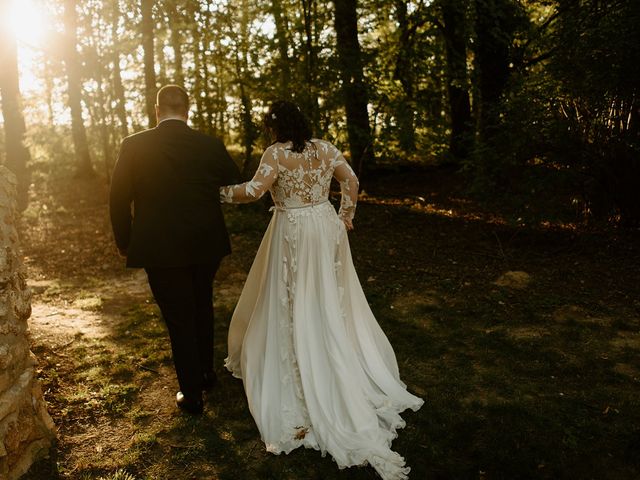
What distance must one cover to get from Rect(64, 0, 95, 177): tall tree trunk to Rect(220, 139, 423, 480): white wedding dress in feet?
43.3

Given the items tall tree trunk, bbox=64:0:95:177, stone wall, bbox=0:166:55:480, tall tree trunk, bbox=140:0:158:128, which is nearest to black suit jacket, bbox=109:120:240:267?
stone wall, bbox=0:166:55:480

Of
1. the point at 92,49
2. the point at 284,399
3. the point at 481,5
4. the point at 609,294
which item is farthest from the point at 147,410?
the point at 92,49

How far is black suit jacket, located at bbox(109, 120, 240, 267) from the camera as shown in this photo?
3.95 meters

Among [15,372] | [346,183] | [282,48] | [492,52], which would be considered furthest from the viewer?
[492,52]

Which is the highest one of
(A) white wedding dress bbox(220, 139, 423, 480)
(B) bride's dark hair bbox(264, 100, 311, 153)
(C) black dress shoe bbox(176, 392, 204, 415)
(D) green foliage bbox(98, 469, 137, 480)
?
(B) bride's dark hair bbox(264, 100, 311, 153)

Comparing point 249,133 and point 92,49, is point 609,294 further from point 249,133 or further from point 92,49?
point 92,49

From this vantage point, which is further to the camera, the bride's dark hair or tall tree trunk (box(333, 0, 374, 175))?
tall tree trunk (box(333, 0, 374, 175))

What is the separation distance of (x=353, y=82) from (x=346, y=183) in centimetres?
560

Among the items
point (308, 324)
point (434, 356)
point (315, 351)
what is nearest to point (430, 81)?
point (434, 356)

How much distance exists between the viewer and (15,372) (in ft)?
11.5

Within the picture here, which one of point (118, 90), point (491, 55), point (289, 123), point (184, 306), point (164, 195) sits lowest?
point (184, 306)

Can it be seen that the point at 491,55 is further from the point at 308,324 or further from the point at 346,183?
the point at 308,324

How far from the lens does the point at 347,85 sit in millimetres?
9539

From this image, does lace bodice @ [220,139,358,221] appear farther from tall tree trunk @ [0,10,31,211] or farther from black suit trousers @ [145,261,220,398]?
tall tree trunk @ [0,10,31,211]
